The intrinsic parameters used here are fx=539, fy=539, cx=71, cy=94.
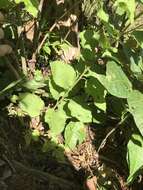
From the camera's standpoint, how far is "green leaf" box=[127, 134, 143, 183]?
2311mm

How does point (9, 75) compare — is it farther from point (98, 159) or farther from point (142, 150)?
point (142, 150)

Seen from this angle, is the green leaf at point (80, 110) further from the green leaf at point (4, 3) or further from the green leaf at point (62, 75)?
the green leaf at point (4, 3)

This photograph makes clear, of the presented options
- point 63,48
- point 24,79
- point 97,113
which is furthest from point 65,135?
point 63,48

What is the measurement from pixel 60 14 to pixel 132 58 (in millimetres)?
679

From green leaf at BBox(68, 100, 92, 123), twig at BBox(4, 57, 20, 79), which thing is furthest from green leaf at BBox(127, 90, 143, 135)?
twig at BBox(4, 57, 20, 79)

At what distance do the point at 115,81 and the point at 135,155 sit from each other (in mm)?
340

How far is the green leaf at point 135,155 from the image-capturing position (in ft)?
7.58

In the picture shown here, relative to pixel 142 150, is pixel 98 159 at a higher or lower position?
lower

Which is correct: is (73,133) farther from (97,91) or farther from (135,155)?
(135,155)

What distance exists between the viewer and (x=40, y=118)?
9.32 ft

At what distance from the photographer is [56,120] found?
264 centimetres

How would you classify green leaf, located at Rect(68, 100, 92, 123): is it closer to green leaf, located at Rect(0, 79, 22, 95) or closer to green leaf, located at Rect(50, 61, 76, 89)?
green leaf, located at Rect(50, 61, 76, 89)

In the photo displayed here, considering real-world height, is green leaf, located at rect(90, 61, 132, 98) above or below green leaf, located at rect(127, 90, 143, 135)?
above

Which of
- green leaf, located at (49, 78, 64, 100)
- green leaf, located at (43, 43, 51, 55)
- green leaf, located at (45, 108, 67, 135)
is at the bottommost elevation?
green leaf, located at (45, 108, 67, 135)
